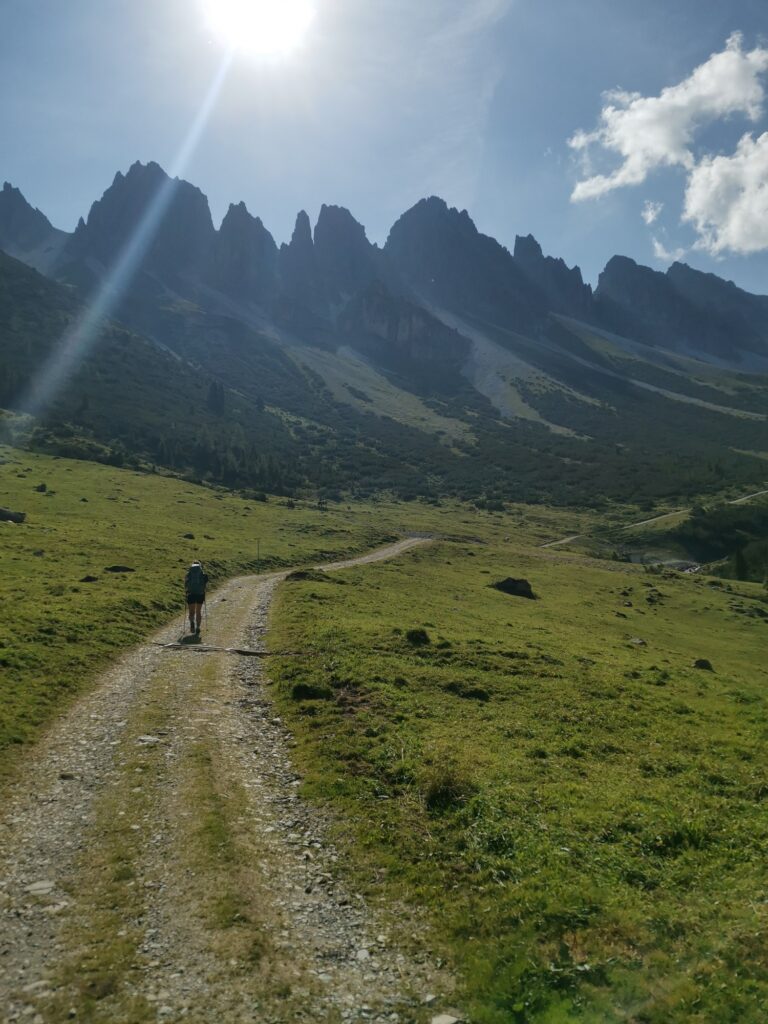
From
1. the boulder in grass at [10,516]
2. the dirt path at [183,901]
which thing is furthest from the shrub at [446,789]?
the boulder in grass at [10,516]

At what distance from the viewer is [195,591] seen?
30406 millimetres

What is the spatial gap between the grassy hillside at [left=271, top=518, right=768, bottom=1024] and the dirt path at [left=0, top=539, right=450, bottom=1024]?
3.61ft

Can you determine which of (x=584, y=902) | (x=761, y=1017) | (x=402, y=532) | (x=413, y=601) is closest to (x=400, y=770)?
(x=584, y=902)

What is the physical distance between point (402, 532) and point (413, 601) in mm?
55626

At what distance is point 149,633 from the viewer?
100 feet

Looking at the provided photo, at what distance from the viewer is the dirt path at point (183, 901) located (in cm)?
799

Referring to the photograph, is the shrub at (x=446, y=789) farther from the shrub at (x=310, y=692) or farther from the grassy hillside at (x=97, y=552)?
the grassy hillside at (x=97, y=552)

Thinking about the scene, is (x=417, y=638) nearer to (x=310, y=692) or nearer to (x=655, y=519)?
(x=310, y=692)

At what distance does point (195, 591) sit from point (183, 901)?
21.7 metres

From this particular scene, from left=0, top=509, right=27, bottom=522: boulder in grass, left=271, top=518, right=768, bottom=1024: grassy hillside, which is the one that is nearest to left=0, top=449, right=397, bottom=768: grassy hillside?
left=0, top=509, right=27, bottom=522: boulder in grass

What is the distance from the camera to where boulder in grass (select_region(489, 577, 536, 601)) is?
60400 millimetres

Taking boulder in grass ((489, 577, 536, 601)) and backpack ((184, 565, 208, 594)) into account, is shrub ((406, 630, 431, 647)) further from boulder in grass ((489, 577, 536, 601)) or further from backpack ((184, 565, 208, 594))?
boulder in grass ((489, 577, 536, 601))

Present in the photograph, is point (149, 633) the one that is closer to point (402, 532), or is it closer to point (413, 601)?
point (413, 601)

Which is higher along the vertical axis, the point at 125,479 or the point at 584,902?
the point at 125,479
